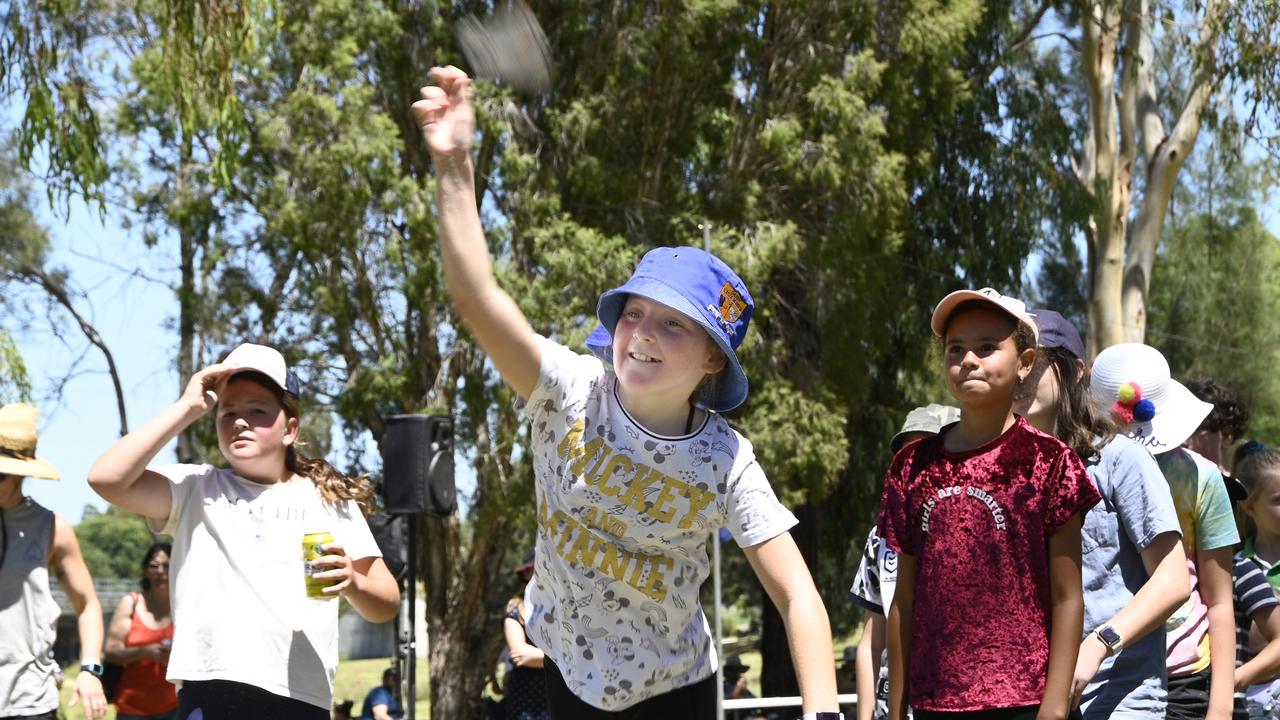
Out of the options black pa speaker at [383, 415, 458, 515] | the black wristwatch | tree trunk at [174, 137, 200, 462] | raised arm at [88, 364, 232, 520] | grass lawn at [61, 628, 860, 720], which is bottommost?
grass lawn at [61, 628, 860, 720]

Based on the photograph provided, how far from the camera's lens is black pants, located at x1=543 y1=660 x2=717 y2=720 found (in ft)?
11.2

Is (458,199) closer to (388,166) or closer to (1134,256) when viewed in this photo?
(388,166)

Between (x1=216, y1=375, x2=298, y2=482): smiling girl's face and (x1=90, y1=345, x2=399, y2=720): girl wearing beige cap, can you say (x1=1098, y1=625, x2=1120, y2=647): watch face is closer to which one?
(x1=90, y1=345, x2=399, y2=720): girl wearing beige cap

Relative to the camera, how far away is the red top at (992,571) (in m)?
3.30

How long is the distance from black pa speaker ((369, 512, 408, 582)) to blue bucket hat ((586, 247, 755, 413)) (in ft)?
30.2

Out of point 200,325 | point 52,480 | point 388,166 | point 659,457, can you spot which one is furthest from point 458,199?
point 200,325

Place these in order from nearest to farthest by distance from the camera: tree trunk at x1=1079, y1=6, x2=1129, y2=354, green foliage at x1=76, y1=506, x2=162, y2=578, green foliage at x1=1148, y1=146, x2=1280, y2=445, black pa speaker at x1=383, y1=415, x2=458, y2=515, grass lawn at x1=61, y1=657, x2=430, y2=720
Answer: black pa speaker at x1=383, y1=415, x2=458, y2=515 < tree trunk at x1=1079, y1=6, x2=1129, y2=354 < green foliage at x1=1148, y1=146, x2=1280, y2=445 < grass lawn at x1=61, y1=657, x2=430, y2=720 < green foliage at x1=76, y1=506, x2=162, y2=578

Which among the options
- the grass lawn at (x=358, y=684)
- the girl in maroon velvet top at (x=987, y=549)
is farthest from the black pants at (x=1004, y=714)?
the grass lawn at (x=358, y=684)

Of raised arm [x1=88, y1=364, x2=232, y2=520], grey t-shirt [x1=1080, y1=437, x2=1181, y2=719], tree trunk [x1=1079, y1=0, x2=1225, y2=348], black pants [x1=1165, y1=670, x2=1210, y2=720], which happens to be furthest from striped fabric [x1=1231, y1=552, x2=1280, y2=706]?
tree trunk [x1=1079, y1=0, x2=1225, y2=348]

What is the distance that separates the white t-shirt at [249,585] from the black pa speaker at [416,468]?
780 centimetres

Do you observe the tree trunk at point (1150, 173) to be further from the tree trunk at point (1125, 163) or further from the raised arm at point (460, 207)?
the raised arm at point (460, 207)

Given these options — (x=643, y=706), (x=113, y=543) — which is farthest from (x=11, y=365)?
(x=113, y=543)

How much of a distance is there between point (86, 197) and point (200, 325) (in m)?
13.0

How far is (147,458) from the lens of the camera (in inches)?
162
